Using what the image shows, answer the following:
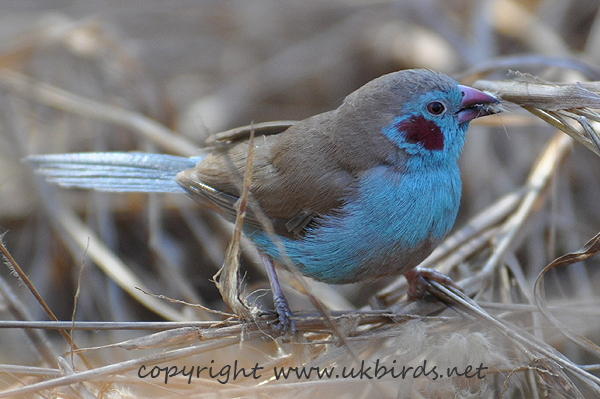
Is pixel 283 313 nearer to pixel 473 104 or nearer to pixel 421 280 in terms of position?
pixel 421 280

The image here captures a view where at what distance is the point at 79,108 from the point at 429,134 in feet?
9.81

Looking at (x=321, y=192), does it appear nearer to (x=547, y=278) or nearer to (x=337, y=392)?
(x=337, y=392)

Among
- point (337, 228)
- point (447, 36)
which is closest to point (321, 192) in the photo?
point (337, 228)

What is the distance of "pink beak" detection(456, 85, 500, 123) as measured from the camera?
277cm

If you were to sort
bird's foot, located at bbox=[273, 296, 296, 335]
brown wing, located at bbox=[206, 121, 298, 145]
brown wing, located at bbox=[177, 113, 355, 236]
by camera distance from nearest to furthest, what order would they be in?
bird's foot, located at bbox=[273, 296, 296, 335] → brown wing, located at bbox=[177, 113, 355, 236] → brown wing, located at bbox=[206, 121, 298, 145]

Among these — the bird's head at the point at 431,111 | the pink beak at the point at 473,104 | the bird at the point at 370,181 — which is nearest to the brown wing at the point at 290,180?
the bird at the point at 370,181

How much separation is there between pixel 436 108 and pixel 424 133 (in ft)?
0.46

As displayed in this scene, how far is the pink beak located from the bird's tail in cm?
174

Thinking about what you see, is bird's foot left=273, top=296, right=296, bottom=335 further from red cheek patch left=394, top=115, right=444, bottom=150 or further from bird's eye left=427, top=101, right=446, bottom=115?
bird's eye left=427, top=101, right=446, bottom=115

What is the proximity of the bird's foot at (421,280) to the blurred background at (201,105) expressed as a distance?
55 centimetres

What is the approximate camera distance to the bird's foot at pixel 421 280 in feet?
9.15

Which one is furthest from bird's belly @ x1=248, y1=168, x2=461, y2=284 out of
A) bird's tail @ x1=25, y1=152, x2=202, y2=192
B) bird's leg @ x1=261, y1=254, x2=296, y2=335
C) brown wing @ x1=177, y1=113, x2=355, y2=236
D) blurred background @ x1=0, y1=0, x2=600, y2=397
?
bird's tail @ x1=25, y1=152, x2=202, y2=192

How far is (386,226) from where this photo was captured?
2.68 metres

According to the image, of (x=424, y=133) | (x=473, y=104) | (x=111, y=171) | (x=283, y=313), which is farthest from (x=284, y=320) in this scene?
(x=111, y=171)
